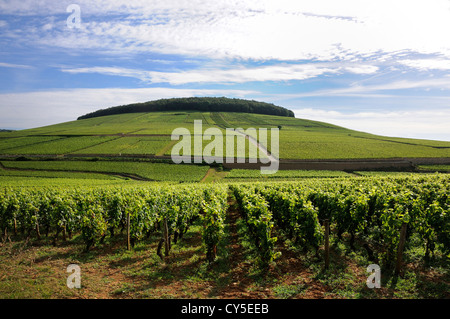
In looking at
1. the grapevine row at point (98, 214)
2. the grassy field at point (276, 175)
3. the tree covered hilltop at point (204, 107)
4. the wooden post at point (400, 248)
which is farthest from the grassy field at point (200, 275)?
the tree covered hilltop at point (204, 107)

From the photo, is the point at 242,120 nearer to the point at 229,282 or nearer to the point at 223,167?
the point at 223,167

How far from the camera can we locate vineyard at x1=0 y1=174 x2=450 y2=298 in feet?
35.7

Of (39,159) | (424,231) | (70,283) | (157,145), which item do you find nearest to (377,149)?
(157,145)

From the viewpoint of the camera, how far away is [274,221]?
15.4 meters

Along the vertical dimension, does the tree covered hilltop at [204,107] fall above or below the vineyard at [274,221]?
above

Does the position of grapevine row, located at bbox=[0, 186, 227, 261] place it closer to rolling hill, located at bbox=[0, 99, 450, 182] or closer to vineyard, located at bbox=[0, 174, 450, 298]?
vineyard, located at bbox=[0, 174, 450, 298]

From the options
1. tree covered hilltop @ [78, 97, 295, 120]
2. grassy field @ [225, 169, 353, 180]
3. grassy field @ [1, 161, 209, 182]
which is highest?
tree covered hilltop @ [78, 97, 295, 120]

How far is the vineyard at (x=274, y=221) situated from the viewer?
10.9 meters

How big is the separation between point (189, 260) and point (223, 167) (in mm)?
48064

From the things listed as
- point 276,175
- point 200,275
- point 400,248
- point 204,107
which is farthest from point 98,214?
point 204,107

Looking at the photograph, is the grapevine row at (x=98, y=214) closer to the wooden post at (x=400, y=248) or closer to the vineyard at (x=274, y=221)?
the vineyard at (x=274, y=221)

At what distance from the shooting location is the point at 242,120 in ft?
462

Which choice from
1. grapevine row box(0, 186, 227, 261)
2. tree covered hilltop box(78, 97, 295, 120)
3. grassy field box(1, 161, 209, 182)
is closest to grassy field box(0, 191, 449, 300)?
grapevine row box(0, 186, 227, 261)

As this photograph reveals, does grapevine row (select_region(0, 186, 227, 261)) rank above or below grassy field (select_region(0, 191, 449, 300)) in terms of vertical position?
above
